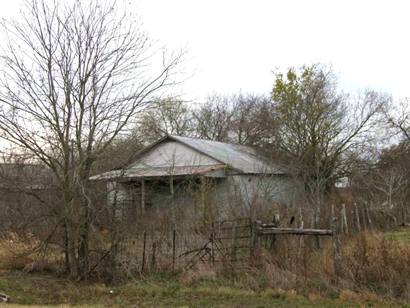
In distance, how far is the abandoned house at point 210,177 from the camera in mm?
20516

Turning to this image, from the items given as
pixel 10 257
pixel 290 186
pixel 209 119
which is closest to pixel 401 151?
pixel 290 186

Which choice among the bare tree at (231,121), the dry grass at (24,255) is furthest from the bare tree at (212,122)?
the dry grass at (24,255)

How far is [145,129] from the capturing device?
14.6m

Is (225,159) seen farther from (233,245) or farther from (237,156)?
(233,245)

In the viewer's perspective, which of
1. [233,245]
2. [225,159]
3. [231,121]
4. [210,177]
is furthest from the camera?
[231,121]

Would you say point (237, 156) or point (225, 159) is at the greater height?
point (237, 156)

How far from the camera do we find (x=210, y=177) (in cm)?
2428

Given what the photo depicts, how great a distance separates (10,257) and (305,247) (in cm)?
836

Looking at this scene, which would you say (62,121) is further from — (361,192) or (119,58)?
(361,192)

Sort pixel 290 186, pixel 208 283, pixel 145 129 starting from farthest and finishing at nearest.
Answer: pixel 290 186 → pixel 145 129 → pixel 208 283

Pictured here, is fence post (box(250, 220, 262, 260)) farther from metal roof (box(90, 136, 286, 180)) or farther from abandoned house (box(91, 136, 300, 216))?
metal roof (box(90, 136, 286, 180))

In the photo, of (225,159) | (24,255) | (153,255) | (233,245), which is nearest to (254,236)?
(233,245)

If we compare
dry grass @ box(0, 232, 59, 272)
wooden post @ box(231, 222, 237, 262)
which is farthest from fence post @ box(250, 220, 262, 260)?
dry grass @ box(0, 232, 59, 272)

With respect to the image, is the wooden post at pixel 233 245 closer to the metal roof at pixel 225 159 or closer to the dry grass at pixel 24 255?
the dry grass at pixel 24 255
